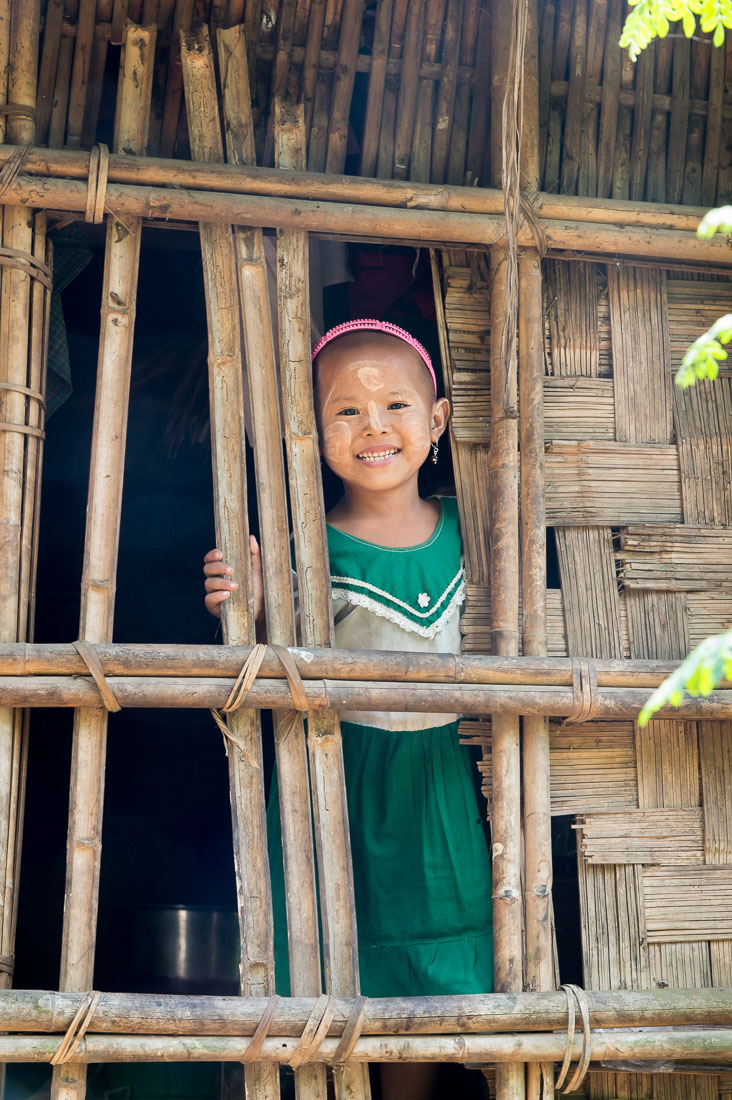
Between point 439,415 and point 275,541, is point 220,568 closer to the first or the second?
point 275,541

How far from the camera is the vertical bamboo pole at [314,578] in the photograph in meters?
2.60

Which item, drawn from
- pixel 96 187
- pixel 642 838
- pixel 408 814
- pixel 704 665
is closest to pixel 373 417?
pixel 96 187

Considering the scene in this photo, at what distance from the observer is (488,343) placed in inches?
123

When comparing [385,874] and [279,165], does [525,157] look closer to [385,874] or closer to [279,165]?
[279,165]

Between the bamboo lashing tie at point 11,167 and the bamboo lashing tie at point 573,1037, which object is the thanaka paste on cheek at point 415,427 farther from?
the bamboo lashing tie at point 573,1037

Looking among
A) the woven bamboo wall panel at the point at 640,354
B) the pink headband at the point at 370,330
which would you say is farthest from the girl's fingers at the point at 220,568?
the woven bamboo wall panel at the point at 640,354

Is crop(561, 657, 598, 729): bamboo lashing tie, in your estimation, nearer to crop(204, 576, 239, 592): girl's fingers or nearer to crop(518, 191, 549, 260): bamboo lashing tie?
crop(204, 576, 239, 592): girl's fingers

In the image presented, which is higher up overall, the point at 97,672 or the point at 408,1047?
the point at 97,672

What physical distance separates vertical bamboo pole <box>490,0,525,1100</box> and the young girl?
23 cm

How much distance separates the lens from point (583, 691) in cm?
273

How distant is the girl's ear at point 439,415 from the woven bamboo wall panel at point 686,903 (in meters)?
1.17

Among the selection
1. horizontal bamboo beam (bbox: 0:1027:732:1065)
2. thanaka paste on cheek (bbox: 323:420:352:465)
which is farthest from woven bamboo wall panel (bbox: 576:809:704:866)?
thanaka paste on cheek (bbox: 323:420:352:465)

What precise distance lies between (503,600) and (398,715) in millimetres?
394

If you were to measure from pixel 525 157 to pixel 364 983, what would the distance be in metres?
1.91
